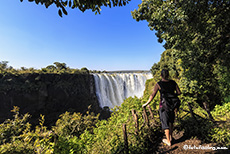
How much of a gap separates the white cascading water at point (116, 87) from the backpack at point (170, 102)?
67.5ft

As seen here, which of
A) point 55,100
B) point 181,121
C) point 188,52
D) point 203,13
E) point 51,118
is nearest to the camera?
point 181,121

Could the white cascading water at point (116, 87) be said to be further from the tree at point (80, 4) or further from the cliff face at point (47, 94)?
the tree at point (80, 4)

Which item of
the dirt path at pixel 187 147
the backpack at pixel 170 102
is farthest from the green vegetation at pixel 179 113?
the backpack at pixel 170 102

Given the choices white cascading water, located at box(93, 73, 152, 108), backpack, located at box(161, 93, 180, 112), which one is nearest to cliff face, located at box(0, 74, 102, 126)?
white cascading water, located at box(93, 73, 152, 108)

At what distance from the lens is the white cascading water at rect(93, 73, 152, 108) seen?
895 inches

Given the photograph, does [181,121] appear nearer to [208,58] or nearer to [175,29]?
[175,29]

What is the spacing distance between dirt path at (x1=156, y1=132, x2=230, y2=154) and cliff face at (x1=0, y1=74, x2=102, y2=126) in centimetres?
1345

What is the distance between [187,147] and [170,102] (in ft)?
3.61

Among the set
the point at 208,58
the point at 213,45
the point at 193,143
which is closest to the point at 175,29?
the point at 213,45

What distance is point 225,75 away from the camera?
6.55 m

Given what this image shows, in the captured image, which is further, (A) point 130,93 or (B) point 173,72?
(A) point 130,93

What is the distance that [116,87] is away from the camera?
76.9ft

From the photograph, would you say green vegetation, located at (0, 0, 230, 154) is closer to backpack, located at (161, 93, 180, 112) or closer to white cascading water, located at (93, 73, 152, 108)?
backpack, located at (161, 93, 180, 112)

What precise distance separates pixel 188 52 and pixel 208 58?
7.27 feet
